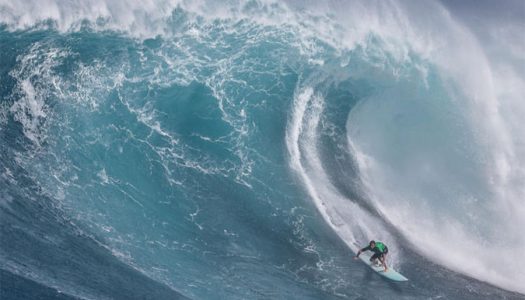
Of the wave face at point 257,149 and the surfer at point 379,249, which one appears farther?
the surfer at point 379,249

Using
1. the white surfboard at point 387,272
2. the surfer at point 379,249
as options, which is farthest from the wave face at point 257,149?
the surfer at point 379,249

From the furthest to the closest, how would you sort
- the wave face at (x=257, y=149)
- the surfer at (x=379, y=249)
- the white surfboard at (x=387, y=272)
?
1. the white surfboard at (x=387, y=272)
2. the surfer at (x=379, y=249)
3. the wave face at (x=257, y=149)

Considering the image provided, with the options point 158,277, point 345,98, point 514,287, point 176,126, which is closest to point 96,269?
point 158,277

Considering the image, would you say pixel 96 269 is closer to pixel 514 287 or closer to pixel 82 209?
pixel 82 209

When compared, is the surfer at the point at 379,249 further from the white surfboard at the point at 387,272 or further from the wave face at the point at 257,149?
the wave face at the point at 257,149

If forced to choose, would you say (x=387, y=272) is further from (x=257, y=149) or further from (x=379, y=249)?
(x=257, y=149)

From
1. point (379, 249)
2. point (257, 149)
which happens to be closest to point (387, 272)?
point (379, 249)

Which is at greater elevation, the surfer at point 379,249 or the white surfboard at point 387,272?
the surfer at point 379,249

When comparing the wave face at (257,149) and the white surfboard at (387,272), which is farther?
the white surfboard at (387,272)


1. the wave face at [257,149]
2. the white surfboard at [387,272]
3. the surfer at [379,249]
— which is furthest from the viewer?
the white surfboard at [387,272]
